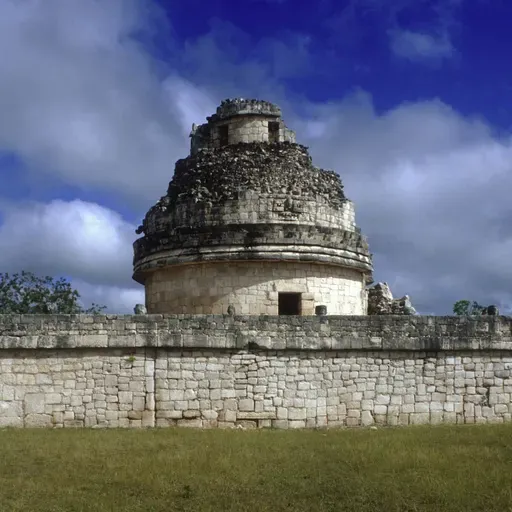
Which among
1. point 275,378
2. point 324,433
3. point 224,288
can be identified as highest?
point 224,288

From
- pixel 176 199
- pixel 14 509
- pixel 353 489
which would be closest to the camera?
pixel 14 509

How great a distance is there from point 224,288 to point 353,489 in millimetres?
8653

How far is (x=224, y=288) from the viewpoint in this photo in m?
17.0

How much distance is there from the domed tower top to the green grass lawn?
8.99m

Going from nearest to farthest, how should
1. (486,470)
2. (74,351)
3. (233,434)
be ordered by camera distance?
1. (486,470)
2. (233,434)
3. (74,351)

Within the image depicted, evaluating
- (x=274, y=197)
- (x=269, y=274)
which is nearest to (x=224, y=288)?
(x=269, y=274)

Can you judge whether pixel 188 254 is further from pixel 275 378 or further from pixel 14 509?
pixel 14 509

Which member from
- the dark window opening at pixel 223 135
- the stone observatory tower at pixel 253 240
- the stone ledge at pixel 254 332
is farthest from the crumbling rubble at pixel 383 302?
the dark window opening at pixel 223 135

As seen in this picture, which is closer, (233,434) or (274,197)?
(233,434)

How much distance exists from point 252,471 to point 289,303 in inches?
317

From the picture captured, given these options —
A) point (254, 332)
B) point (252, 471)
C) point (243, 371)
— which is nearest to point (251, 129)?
point (254, 332)

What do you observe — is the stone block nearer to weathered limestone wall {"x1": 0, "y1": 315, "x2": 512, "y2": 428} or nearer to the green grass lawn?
weathered limestone wall {"x1": 0, "y1": 315, "x2": 512, "y2": 428}

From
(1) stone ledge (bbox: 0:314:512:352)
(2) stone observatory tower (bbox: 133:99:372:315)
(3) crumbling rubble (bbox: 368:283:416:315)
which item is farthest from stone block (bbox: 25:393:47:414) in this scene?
(3) crumbling rubble (bbox: 368:283:416:315)

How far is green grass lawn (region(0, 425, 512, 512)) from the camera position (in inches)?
325
